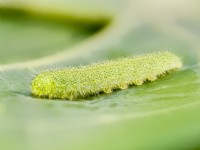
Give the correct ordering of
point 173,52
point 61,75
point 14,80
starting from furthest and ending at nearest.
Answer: point 173,52 → point 14,80 → point 61,75

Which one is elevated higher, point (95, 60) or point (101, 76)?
point (95, 60)

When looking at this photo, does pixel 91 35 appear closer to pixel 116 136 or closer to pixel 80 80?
pixel 80 80

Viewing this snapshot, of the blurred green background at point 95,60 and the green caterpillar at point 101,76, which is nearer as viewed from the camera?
the blurred green background at point 95,60

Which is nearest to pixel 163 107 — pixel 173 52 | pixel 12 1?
pixel 173 52

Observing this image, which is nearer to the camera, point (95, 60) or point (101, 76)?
point (101, 76)
